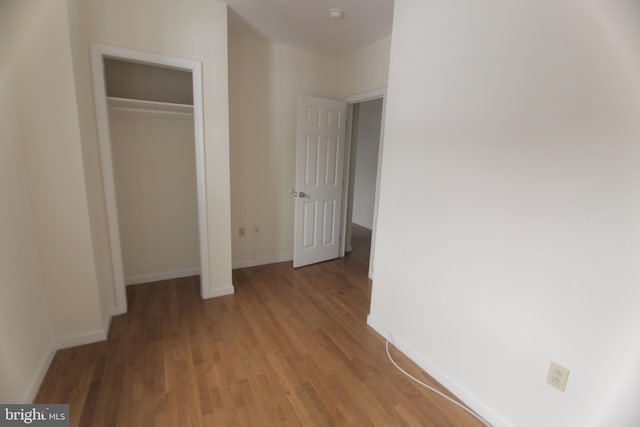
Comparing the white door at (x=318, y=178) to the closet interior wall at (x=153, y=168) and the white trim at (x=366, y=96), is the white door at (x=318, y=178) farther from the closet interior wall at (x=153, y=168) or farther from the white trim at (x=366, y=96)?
the closet interior wall at (x=153, y=168)

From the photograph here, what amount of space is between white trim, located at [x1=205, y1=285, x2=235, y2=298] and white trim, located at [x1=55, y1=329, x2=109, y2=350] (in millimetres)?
815

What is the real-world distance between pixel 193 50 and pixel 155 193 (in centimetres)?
139

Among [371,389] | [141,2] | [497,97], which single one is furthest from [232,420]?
[141,2]

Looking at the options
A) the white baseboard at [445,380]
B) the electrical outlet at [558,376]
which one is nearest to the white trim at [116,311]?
the white baseboard at [445,380]

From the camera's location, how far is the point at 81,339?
1927mm

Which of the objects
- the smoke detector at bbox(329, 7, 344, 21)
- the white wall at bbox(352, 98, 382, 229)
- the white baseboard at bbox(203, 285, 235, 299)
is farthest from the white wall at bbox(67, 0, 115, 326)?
the white wall at bbox(352, 98, 382, 229)

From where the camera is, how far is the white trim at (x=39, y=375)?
1.45 m

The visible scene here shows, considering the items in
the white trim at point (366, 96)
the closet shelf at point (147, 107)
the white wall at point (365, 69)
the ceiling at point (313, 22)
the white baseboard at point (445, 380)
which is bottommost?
the white baseboard at point (445, 380)

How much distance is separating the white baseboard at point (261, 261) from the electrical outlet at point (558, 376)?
2.82 m

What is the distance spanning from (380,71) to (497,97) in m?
1.84

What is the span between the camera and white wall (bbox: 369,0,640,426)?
1.08m

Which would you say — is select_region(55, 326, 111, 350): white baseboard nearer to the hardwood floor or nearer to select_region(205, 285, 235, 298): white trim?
the hardwood floor

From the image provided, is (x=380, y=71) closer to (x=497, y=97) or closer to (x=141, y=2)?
(x=497, y=97)

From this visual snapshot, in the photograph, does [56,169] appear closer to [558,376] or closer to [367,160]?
[558,376]
